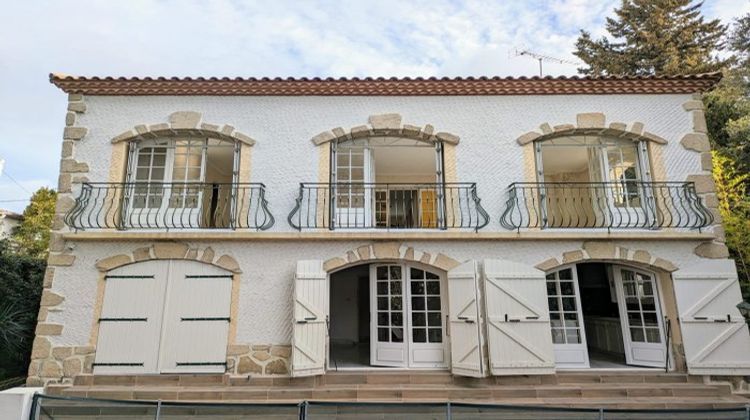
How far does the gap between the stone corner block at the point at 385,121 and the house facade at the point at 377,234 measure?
4 centimetres

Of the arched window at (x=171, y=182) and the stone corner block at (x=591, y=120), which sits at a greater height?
the stone corner block at (x=591, y=120)

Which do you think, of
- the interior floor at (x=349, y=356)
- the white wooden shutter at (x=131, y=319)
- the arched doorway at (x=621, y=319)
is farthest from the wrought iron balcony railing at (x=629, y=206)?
the white wooden shutter at (x=131, y=319)

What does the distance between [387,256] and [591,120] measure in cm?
462

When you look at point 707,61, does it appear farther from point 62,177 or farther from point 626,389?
point 62,177

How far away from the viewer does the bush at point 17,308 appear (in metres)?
7.05

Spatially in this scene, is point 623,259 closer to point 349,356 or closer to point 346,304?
point 349,356

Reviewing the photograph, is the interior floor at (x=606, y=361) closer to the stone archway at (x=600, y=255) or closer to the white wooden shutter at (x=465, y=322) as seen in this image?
the stone archway at (x=600, y=255)

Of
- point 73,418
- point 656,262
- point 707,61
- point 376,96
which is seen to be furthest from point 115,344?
point 707,61

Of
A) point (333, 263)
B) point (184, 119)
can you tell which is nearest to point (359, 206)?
point (333, 263)

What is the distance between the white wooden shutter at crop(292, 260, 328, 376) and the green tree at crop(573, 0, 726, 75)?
18.0 meters

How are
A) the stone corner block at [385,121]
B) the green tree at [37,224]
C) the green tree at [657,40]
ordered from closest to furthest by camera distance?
the stone corner block at [385,121]
the green tree at [37,224]
the green tree at [657,40]

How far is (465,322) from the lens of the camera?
250 inches

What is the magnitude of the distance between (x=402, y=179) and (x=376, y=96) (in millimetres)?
3499

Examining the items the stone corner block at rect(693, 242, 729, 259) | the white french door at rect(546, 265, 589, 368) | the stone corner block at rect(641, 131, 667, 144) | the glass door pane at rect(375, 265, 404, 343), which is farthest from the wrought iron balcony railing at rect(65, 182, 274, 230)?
the stone corner block at rect(693, 242, 729, 259)
